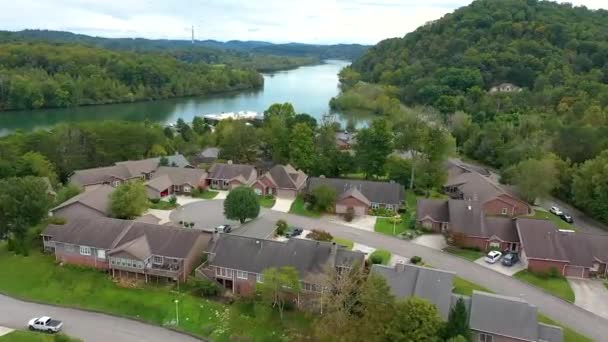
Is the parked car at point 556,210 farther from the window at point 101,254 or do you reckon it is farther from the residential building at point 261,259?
the window at point 101,254

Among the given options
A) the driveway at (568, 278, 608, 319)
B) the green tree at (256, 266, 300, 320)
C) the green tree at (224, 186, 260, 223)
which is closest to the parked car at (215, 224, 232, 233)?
the green tree at (224, 186, 260, 223)

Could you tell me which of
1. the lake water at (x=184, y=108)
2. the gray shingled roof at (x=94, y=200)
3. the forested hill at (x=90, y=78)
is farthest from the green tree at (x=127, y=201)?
the forested hill at (x=90, y=78)

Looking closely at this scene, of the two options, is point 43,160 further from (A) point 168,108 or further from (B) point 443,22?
(B) point 443,22

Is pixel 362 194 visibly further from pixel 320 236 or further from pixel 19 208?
pixel 19 208

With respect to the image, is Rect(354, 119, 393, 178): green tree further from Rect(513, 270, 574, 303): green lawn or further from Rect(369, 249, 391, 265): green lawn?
Rect(513, 270, 574, 303): green lawn

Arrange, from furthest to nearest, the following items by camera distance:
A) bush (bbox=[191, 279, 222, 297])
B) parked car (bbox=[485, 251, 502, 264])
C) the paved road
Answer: parked car (bbox=[485, 251, 502, 264])
bush (bbox=[191, 279, 222, 297])
the paved road
